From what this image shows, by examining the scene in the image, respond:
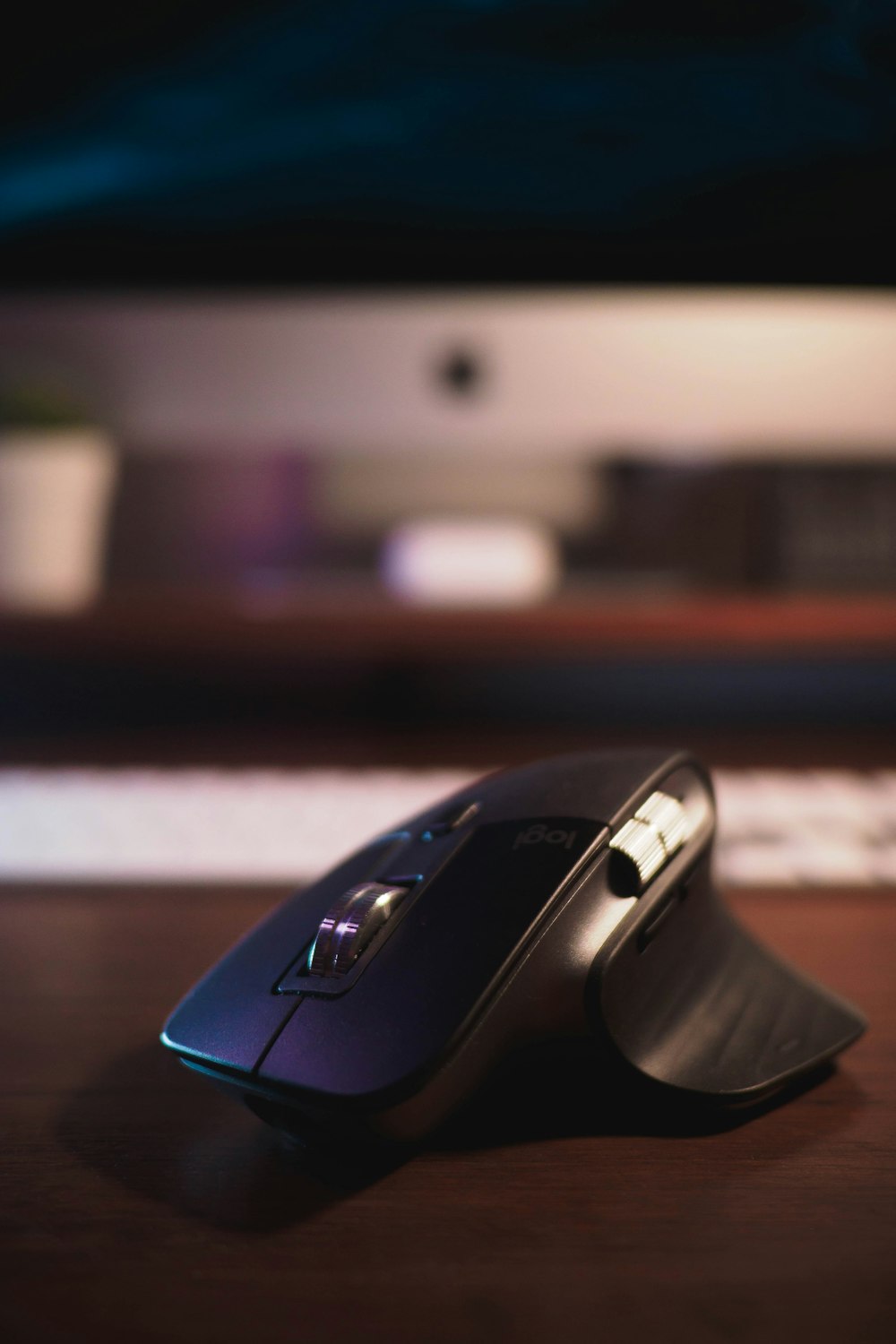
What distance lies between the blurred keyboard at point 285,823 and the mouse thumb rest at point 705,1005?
0.11 meters

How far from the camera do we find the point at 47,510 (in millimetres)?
668

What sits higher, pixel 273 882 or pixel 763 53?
pixel 763 53

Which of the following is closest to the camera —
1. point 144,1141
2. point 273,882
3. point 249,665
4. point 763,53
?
point 144,1141

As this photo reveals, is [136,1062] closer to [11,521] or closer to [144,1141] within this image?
[144,1141]

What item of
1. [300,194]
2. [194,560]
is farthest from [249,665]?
[300,194]

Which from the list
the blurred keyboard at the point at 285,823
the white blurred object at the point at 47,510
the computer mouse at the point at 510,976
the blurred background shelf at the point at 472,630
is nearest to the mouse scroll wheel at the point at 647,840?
the computer mouse at the point at 510,976

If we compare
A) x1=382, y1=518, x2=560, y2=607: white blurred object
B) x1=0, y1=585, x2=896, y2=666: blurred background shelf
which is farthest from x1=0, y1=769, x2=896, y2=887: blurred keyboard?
x1=382, y1=518, x2=560, y2=607: white blurred object

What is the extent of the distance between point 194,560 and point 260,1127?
645 millimetres

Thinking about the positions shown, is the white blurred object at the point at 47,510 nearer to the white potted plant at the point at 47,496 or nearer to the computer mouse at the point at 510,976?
the white potted plant at the point at 47,496

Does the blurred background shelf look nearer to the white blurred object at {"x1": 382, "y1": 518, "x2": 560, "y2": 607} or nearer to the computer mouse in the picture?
the white blurred object at {"x1": 382, "y1": 518, "x2": 560, "y2": 607}

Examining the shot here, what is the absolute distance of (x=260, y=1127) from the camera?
229 mm

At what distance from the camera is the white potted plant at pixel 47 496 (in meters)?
0.66

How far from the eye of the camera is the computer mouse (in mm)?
201

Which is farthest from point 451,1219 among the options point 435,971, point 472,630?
point 472,630
